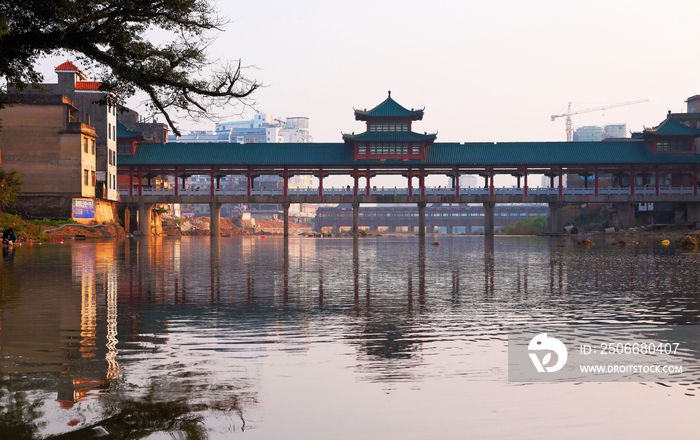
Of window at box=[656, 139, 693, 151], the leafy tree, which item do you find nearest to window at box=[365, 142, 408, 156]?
window at box=[656, 139, 693, 151]

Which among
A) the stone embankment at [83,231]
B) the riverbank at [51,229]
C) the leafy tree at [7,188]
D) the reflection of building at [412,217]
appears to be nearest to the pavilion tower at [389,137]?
the stone embankment at [83,231]

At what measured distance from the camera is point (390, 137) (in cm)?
8100

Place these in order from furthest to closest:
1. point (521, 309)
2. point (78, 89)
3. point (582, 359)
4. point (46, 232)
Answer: point (78, 89)
point (46, 232)
point (521, 309)
point (582, 359)

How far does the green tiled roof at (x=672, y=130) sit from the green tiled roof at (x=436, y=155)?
6.70ft

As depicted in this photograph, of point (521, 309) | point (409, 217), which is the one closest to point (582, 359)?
point (521, 309)

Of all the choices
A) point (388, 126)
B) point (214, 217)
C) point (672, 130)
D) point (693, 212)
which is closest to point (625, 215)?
point (693, 212)

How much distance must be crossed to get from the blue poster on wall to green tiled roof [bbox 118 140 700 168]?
13152 millimetres

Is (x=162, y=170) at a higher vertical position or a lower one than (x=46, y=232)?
higher

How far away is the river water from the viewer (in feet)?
23.0

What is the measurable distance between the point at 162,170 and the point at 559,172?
138ft

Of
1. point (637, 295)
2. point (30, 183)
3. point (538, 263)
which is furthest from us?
point (30, 183)

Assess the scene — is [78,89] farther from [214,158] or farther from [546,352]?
[546,352]

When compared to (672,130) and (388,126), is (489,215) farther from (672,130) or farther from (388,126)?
(672,130)

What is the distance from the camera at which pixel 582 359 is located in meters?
9.95
